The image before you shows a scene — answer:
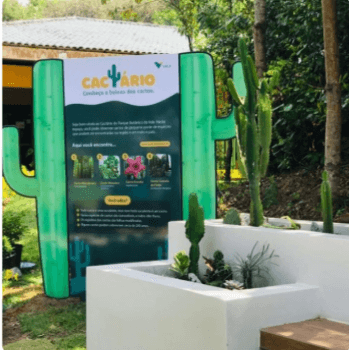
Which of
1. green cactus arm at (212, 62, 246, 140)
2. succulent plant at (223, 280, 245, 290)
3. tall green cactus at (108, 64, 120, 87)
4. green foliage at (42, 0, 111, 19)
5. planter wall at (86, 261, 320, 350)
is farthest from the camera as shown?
green foliage at (42, 0, 111, 19)

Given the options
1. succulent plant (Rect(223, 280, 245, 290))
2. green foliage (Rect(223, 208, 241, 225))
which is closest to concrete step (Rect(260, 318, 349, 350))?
succulent plant (Rect(223, 280, 245, 290))

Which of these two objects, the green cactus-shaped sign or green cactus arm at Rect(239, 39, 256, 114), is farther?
the green cactus-shaped sign

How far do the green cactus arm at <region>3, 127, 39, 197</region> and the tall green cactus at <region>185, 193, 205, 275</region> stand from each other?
277 centimetres

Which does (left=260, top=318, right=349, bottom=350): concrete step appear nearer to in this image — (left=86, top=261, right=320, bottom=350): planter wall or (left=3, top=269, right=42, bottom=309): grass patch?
(left=86, top=261, right=320, bottom=350): planter wall

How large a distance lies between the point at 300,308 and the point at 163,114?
3345mm

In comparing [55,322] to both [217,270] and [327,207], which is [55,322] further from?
[327,207]

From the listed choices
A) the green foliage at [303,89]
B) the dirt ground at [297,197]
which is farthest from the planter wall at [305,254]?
the green foliage at [303,89]

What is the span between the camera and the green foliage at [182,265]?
15.5 ft

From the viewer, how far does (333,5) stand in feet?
24.7

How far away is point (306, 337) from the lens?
342 centimetres

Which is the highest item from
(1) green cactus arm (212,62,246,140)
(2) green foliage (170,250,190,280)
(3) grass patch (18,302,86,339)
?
(1) green cactus arm (212,62,246,140)

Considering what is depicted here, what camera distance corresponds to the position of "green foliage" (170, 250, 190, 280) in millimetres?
4715

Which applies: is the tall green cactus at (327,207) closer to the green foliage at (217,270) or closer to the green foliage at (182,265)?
the green foliage at (217,270)

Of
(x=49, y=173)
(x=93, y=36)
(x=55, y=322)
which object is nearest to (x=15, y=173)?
(x=49, y=173)
